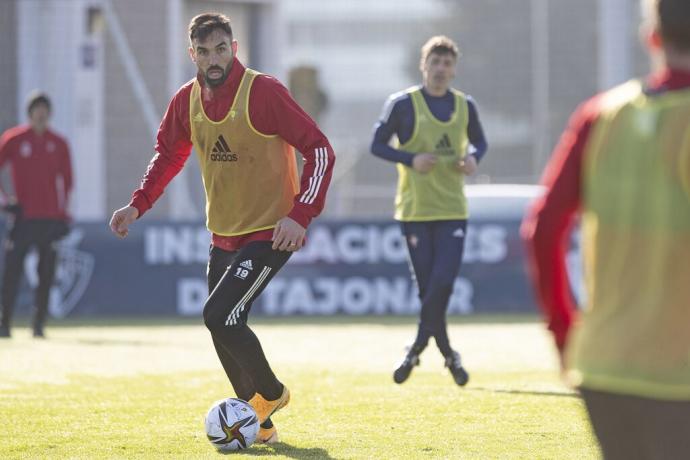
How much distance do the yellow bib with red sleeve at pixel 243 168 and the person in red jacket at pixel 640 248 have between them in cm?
356

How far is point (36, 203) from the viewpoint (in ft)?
49.6

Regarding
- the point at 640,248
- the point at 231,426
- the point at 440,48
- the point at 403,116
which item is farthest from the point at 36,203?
the point at 640,248

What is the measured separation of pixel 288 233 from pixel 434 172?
10.9 ft

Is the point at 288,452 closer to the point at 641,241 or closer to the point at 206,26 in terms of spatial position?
the point at 206,26

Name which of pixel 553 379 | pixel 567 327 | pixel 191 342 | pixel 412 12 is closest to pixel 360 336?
pixel 191 342

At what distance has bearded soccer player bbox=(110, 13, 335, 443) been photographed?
22.5 feet

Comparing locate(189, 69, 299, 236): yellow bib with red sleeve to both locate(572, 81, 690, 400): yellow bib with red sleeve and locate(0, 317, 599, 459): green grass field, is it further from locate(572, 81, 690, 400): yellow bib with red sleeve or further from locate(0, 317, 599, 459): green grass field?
locate(572, 81, 690, 400): yellow bib with red sleeve

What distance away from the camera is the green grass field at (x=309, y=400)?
23.0 feet

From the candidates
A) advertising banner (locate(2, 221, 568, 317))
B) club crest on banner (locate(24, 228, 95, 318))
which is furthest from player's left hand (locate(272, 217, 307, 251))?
club crest on banner (locate(24, 228, 95, 318))

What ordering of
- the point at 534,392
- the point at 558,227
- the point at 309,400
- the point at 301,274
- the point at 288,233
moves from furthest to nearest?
the point at 301,274
the point at 534,392
the point at 309,400
the point at 288,233
the point at 558,227

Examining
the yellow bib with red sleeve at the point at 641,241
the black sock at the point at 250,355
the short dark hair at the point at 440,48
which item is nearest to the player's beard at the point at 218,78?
the black sock at the point at 250,355

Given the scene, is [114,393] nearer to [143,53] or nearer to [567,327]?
[567,327]

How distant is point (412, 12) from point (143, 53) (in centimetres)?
3103

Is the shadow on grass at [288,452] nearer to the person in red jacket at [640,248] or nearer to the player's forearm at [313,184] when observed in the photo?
the player's forearm at [313,184]
